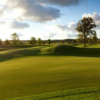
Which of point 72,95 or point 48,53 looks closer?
point 72,95

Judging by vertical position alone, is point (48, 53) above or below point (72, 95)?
above

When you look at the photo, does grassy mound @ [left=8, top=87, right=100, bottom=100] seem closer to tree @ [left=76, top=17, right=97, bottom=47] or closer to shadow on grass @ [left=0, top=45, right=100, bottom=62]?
shadow on grass @ [left=0, top=45, right=100, bottom=62]

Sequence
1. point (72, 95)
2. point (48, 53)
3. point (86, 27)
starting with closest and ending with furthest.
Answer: point (72, 95) < point (48, 53) < point (86, 27)

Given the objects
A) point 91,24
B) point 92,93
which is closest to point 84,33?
point 91,24

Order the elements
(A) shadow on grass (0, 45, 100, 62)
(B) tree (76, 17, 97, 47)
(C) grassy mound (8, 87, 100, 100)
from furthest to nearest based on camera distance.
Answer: (B) tree (76, 17, 97, 47), (A) shadow on grass (0, 45, 100, 62), (C) grassy mound (8, 87, 100, 100)

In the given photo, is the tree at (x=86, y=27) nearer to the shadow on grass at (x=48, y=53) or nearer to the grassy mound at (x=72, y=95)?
the shadow on grass at (x=48, y=53)

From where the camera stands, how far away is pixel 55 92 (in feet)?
18.6

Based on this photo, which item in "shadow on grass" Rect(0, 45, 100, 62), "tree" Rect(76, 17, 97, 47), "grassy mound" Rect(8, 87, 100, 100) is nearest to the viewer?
"grassy mound" Rect(8, 87, 100, 100)

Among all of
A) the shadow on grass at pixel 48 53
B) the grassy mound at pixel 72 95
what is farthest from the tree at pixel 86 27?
the grassy mound at pixel 72 95

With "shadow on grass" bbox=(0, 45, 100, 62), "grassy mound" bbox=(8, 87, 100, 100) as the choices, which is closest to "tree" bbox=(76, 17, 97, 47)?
"shadow on grass" bbox=(0, 45, 100, 62)

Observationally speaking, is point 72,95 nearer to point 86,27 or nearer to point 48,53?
point 48,53

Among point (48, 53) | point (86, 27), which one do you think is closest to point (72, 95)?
point (48, 53)

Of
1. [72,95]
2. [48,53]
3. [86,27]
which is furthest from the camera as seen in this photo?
[86,27]

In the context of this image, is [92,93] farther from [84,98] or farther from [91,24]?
[91,24]
